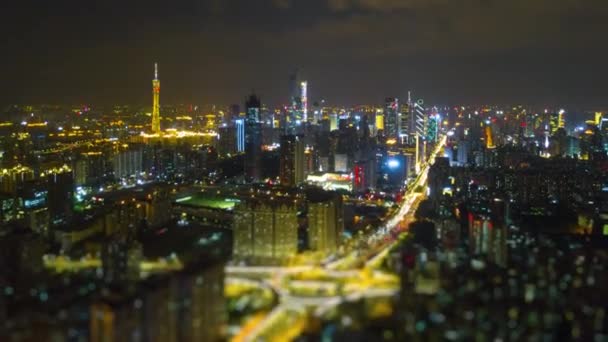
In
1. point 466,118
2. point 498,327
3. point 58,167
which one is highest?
point 466,118

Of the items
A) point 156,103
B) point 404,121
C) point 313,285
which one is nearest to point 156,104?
point 156,103

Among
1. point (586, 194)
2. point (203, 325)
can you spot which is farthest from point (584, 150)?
point (203, 325)

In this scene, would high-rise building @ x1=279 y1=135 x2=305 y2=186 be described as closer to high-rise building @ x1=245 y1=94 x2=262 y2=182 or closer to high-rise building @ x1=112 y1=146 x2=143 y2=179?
high-rise building @ x1=245 y1=94 x2=262 y2=182

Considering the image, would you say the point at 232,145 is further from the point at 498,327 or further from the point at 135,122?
the point at 498,327

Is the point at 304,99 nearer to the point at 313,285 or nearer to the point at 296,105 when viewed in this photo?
the point at 296,105

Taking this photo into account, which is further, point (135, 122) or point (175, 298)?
point (135, 122)
